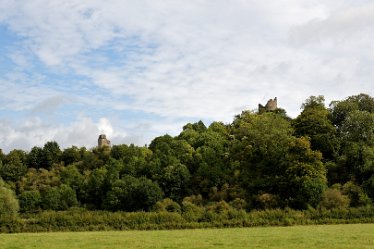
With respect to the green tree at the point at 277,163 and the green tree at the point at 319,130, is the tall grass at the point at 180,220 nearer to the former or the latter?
the green tree at the point at 277,163

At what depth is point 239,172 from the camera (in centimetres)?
8656

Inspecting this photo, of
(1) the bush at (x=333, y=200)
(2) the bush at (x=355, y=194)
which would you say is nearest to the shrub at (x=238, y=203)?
(1) the bush at (x=333, y=200)

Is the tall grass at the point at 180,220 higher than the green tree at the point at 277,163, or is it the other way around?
the green tree at the point at 277,163

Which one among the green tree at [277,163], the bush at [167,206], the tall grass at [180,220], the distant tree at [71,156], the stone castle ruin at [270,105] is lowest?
the tall grass at [180,220]

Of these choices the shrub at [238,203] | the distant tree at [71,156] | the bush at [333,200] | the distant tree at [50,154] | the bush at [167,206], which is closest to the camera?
the bush at [333,200]

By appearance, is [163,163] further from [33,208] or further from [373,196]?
[373,196]

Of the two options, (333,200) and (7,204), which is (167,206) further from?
(333,200)

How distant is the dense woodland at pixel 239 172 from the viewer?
72.2 meters

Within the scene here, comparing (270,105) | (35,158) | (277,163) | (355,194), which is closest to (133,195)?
(277,163)

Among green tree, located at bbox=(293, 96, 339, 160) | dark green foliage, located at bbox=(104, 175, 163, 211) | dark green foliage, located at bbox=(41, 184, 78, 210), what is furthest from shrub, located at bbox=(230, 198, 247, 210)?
dark green foliage, located at bbox=(41, 184, 78, 210)

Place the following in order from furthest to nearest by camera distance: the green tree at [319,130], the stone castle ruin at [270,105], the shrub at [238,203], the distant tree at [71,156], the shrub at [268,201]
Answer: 1. the stone castle ruin at [270,105]
2. the distant tree at [71,156]
3. the green tree at [319,130]
4. the shrub at [238,203]
5. the shrub at [268,201]

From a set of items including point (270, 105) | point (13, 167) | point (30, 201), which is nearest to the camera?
point (30, 201)

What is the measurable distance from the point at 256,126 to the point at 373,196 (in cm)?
2409

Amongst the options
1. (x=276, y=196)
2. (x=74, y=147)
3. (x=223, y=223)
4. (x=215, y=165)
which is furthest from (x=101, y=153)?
(x=223, y=223)
